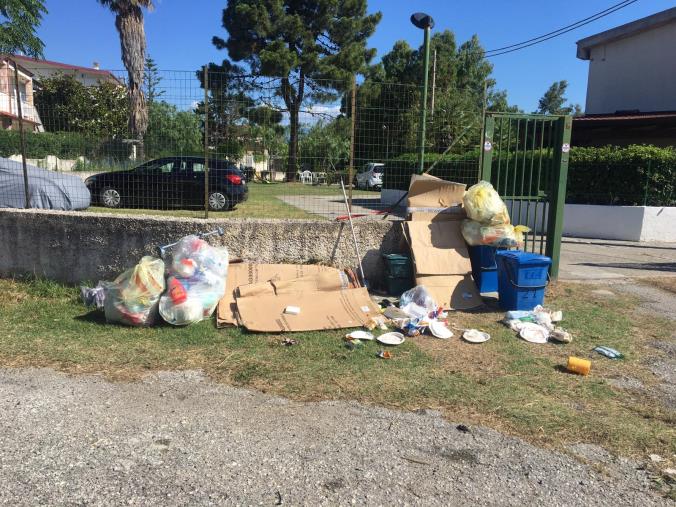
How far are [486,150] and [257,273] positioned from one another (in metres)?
3.53

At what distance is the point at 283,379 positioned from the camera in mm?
4156

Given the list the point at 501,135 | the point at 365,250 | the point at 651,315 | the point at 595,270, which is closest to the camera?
the point at 651,315

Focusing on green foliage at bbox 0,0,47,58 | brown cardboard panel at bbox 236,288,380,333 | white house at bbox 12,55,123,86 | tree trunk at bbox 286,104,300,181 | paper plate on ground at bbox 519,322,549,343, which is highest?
white house at bbox 12,55,123,86

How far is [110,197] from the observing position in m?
8.95

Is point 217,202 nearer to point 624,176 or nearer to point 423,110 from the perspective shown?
point 423,110

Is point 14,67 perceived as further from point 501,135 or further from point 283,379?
point 501,135

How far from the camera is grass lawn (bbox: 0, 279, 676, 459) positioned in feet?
11.7

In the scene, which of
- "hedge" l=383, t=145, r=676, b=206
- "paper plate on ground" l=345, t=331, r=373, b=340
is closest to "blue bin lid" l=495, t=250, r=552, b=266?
"paper plate on ground" l=345, t=331, r=373, b=340

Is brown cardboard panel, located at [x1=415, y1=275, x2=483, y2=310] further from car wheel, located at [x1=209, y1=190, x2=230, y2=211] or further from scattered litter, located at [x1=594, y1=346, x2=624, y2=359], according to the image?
car wheel, located at [x1=209, y1=190, x2=230, y2=211]

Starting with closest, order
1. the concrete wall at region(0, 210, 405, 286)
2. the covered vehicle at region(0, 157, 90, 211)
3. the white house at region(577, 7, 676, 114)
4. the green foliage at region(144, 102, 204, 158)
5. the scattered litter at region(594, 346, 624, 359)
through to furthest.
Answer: the scattered litter at region(594, 346, 624, 359) < the concrete wall at region(0, 210, 405, 286) < the green foliage at region(144, 102, 204, 158) < the covered vehicle at region(0, 157, 90, 211) < the white house at region(577, 7, 676, 114)

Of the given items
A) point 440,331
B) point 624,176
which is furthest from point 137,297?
point 624,176

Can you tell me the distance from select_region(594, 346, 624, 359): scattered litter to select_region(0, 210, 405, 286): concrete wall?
2708mm

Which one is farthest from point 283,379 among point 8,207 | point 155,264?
point 8,207

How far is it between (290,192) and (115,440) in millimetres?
4582
